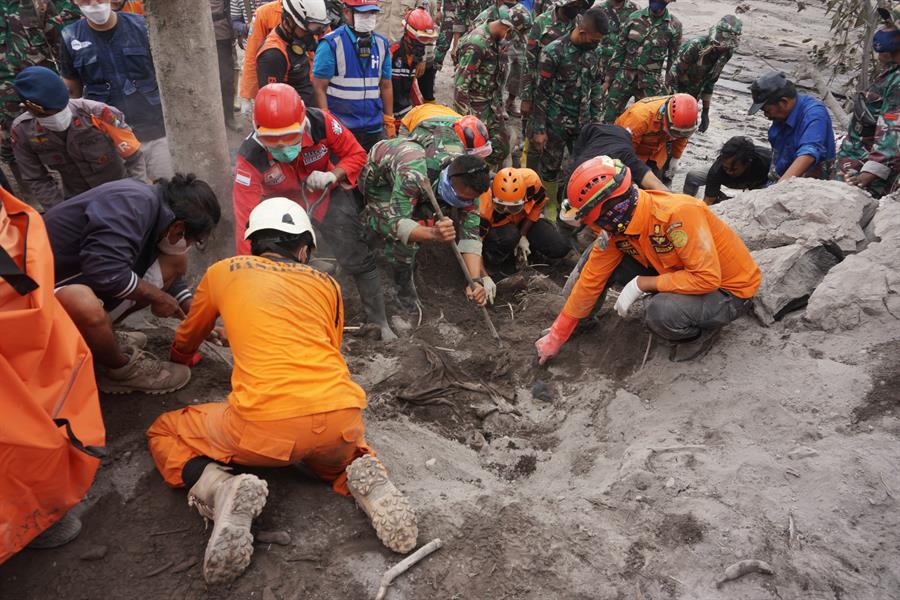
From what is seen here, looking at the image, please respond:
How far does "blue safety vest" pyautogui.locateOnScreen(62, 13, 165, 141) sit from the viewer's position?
14.7ft

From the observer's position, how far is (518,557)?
237 cm

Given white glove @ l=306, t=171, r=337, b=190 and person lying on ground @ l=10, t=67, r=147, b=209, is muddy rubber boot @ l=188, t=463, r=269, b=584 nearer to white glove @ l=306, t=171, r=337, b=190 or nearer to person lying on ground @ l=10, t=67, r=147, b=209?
white glove @ l=306, t=171, r=337, b=190

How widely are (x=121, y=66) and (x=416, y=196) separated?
2521mm

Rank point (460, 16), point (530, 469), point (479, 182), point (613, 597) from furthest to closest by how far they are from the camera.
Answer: point (460, 16), point (479, 182), point (530, 469), point (613, 597)

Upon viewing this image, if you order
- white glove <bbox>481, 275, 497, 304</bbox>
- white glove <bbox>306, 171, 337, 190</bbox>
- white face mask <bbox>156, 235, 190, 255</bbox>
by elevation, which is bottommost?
white glove <bbox>481, 275, 497, 304</bbox>

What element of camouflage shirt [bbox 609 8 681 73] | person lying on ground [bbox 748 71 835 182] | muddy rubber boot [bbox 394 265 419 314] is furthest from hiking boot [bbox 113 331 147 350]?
camouflage shirt [bbox 609 8 681 73]

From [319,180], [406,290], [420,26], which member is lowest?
[406,290]

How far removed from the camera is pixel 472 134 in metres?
4.78

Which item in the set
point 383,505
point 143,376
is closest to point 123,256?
point 143,376

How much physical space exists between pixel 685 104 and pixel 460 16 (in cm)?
414

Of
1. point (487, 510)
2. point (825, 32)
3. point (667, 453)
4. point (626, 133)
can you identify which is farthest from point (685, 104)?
point (825, 32)

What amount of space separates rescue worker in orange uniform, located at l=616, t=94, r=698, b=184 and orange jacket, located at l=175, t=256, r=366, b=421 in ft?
12.2

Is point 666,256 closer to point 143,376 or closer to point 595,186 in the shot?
point 595,186

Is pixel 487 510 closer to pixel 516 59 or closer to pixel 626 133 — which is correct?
pixel 626 133
